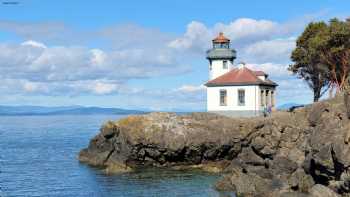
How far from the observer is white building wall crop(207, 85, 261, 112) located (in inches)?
2068

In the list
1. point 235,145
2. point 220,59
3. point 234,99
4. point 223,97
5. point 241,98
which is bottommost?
point 235,145

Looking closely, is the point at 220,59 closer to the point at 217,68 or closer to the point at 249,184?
the point at 217,68

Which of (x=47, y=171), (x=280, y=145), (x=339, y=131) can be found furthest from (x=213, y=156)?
(x=339, y=131)

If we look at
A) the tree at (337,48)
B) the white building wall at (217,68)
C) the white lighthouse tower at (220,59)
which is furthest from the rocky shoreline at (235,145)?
the white lighthouse tower at (220,59)

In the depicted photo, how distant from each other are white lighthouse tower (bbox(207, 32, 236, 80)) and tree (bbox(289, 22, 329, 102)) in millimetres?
7603

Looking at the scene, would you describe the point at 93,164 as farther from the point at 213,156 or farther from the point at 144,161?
the point at 213,156

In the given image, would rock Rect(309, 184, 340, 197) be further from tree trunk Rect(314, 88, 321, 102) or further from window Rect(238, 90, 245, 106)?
tree trunk Rect(314, 88, 321, 102)

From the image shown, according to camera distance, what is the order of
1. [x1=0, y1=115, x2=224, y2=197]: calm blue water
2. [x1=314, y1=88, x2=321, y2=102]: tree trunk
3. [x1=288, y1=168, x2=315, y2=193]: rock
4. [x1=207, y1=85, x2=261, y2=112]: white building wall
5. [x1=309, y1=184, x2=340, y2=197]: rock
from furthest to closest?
[x1=314, y1=88, x2=321, y2=102]: tree trunk
[x1=207, y1=85, x2=261, y2=112]: white building wall
[x1=0, y1=115, x2=224, y2=197]: calm blue water
[x1=288, y1=168, x2=315, y2=193]: rock
[x1=309, y1=184, x2=340, y2=197]: rock

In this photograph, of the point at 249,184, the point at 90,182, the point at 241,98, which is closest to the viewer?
the point at 249,184

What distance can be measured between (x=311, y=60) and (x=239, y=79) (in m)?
7.78

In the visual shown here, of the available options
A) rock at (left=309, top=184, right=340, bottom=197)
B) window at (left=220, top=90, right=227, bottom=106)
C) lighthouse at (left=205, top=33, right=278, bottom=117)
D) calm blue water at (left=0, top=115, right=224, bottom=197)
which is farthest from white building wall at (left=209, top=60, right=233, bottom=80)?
rock at (left=309, top=184, right=340, bottom=197)

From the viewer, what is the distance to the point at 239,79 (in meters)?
53.4

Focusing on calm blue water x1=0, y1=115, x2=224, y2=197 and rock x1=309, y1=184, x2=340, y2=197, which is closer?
rock x1=309, y1=184, x2=340, y2=197

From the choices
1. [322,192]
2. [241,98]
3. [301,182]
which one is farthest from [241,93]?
[322,192]
